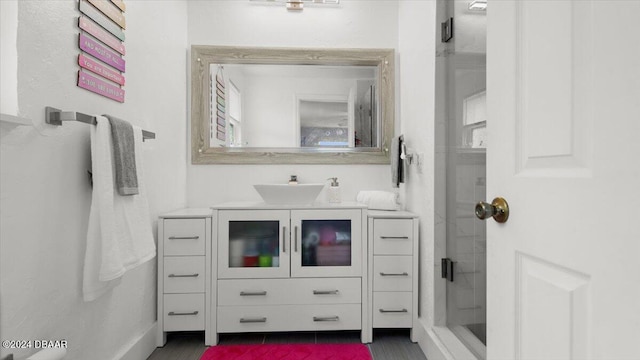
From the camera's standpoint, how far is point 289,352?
1.92 metres

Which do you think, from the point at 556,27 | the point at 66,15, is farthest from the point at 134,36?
the point at 556,27

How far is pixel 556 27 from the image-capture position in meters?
0.67

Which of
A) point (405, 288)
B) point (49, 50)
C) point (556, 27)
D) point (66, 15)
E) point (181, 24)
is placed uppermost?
point (181, 24)

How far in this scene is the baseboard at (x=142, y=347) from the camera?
169cm

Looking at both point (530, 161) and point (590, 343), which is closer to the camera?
point (590, 343)

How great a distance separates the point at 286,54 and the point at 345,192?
1.18m

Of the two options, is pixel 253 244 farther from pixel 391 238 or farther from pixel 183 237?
pixel 391 238

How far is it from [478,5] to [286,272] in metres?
1.80

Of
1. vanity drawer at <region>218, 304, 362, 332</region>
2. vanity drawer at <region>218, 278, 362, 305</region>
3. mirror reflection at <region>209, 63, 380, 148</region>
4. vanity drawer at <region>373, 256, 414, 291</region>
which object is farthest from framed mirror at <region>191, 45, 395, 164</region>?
vanity drawer at <region>218, 304, 362, 332</region>

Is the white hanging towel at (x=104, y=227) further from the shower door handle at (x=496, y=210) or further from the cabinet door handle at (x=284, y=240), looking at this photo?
the shower door handle at (x=496, y=210)

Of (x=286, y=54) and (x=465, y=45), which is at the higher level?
(x=286, y=54)

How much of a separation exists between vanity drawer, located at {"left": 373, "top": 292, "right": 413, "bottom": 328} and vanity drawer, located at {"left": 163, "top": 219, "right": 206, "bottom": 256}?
1147 mm

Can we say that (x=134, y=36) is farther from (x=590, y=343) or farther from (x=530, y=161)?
(x=590, y=343)

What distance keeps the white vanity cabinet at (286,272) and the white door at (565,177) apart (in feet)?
3.97
